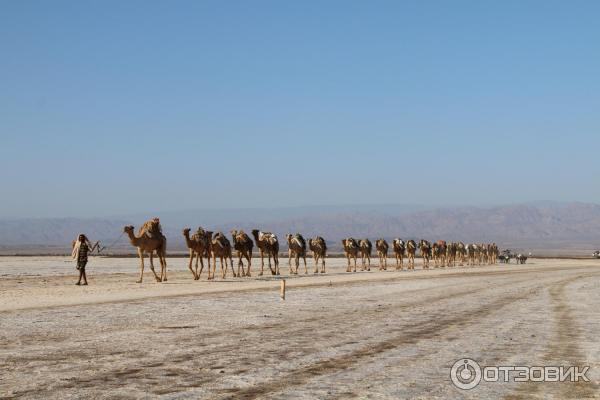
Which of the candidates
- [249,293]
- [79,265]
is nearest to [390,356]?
[249,293]

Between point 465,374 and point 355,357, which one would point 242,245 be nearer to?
point 355,357

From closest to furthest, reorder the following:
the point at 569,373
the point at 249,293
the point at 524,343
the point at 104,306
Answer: the point at 569,373
the point at 524,343
the point at 104,306
the point at 249,293

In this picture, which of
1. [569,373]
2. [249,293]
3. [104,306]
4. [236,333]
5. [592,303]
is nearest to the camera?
[569,373]

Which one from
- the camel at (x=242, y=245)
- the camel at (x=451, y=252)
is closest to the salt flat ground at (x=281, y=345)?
the camel at (x=242, y=245)

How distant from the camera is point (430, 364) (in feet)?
35.1

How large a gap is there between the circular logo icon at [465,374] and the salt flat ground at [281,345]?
0.12 m

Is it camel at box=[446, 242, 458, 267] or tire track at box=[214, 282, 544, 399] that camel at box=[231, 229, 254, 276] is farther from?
camel at box=[446, 242, 458, 267]

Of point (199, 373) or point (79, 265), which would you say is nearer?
point (199, 373)

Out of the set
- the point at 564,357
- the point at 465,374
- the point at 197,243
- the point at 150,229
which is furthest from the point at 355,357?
the point at 197,243

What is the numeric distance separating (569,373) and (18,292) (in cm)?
2122

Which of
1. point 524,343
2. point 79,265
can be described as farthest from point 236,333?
point 79,265

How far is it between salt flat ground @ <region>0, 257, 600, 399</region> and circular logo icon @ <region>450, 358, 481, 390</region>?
0.12 m

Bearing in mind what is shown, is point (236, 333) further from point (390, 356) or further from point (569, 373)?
point (569, 373)

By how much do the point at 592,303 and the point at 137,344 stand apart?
14.5 meters
